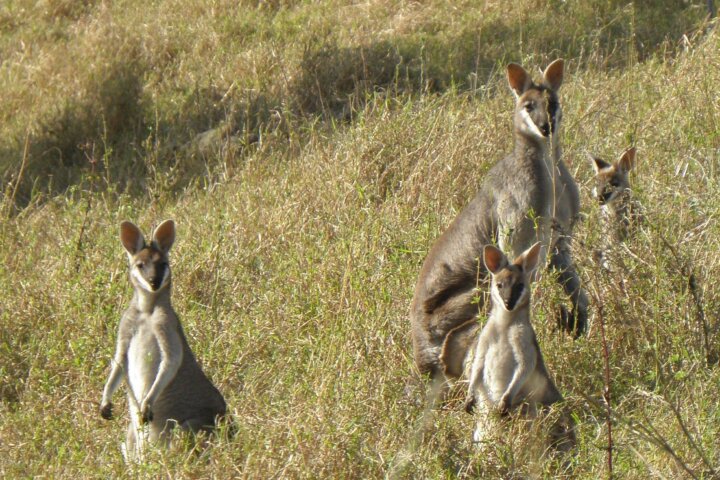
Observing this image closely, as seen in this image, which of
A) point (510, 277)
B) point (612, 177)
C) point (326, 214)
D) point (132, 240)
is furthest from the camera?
point (326, 214)

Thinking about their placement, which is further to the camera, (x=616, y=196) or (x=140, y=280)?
(x=616, y=196)

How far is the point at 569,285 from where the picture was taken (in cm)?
635

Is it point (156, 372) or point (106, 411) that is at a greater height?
point (156, 372)

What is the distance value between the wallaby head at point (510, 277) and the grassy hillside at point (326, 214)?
0.33 meters

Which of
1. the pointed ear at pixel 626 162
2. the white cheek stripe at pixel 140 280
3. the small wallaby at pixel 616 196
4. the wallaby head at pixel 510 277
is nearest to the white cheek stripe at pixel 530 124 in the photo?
the small wallaby at pixel 616 196

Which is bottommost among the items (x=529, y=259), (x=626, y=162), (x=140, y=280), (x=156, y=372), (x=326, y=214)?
(x=326, y=214)

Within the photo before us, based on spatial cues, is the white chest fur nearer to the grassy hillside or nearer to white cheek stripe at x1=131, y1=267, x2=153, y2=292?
white cheek stripe at x1=131, y1=267, x2=153, y2=292

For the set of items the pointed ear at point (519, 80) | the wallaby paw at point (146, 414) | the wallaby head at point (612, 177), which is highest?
the pointed ear at point (519, 80)

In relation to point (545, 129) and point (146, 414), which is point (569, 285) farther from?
point (146, 414)

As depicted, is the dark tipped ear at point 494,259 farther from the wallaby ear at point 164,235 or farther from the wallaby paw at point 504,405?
the wallaby ear at point 164,235

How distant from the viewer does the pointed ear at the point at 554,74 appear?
21.8 feet

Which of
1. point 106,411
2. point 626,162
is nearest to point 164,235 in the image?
point 106,411

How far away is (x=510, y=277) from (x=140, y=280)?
1.73 metres

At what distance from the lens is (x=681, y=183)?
648 centimetres
